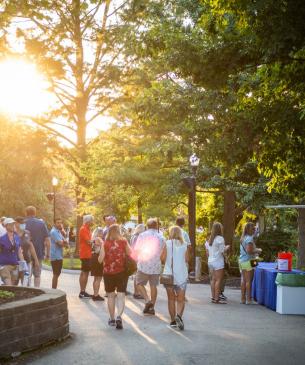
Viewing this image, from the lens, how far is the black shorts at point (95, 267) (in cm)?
1536

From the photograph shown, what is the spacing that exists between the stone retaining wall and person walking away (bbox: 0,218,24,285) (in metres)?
3.14

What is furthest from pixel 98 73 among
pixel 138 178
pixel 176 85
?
pixel 176 85

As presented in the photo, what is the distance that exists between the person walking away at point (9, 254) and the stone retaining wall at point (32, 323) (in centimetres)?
314

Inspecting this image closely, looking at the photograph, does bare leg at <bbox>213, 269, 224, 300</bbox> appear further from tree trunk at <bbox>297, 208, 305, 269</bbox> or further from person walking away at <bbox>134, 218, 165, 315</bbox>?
tree trunk at <bbox>297, 208, 305, 269</bbox>

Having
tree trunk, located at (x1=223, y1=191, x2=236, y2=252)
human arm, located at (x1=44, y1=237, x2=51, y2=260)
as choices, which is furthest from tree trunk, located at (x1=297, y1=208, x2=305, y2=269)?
human arm, located at (x1=44, y1=237, x2=51, y2=260)

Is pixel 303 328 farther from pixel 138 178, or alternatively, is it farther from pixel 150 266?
pixel 138 178

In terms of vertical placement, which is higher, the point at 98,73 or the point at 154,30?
the point at 98,73

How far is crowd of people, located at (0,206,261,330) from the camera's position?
1137 cm

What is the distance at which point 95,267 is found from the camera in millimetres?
15430

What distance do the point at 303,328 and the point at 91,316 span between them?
3.79m

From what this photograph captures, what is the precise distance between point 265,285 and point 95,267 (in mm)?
3832

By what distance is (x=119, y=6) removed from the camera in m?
34.9

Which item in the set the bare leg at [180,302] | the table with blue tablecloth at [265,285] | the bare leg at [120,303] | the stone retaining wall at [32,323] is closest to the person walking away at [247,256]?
the table with blue tablecloth at [265,285]

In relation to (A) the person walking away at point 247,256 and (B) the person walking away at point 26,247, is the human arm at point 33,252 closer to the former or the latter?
(B) the person walking away at point 26,247
